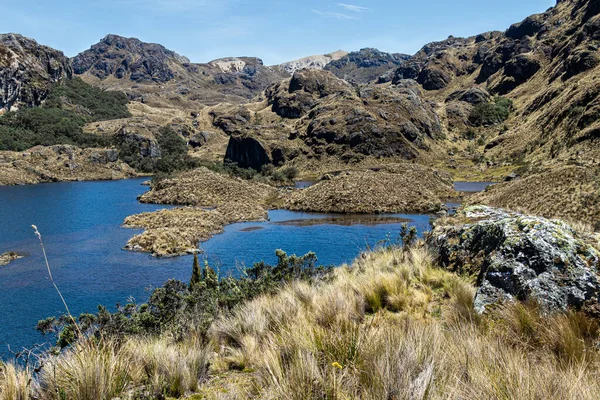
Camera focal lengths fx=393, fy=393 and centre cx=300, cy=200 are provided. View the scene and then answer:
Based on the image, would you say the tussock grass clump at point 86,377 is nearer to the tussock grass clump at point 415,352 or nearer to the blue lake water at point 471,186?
the tussock grass clump at point 415,352

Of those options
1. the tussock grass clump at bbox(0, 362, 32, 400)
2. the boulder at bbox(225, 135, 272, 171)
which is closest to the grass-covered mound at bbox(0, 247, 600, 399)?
the tussock grass clump at bbox(0, 362, 32, 400)

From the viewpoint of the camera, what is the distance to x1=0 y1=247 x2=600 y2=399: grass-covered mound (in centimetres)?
360

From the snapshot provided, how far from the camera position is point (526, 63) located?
172 m

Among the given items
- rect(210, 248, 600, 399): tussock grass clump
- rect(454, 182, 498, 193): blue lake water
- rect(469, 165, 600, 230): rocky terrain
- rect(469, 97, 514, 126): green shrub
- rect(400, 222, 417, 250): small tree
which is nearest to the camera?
rect(210, 248, 600, 399): tussock grass clump

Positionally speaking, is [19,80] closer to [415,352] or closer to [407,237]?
[407,237]

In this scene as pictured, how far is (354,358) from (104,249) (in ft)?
121

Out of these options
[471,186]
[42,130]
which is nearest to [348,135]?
[471,186]

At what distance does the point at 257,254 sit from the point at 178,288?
1734 centimetres

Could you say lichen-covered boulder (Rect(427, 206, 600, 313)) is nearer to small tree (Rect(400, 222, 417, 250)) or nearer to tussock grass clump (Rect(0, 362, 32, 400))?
small tree (Rect(400, 222, 417, 250))

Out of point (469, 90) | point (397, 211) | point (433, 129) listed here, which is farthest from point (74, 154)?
point (469, 90)

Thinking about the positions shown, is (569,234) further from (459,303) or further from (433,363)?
(433,363)

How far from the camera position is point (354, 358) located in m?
4.38

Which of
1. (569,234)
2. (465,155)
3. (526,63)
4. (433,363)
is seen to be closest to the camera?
(433,363)

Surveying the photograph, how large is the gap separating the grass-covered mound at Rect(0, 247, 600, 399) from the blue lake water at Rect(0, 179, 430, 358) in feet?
27.8
